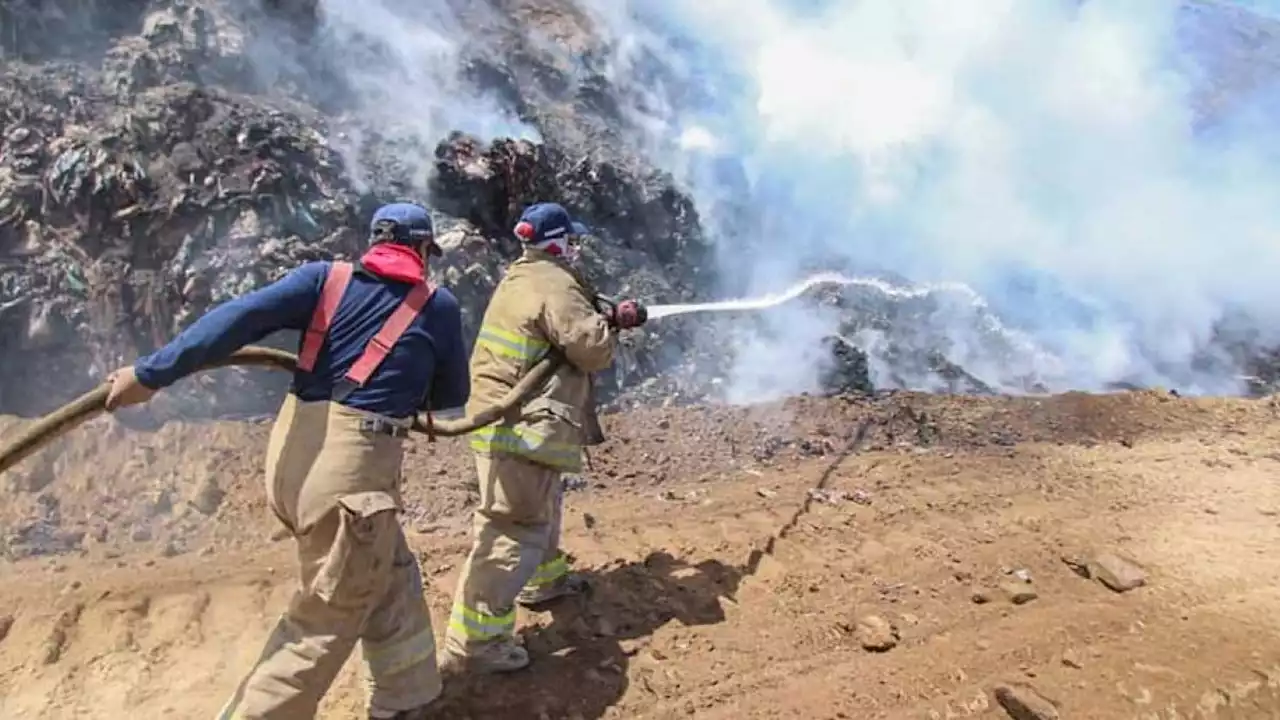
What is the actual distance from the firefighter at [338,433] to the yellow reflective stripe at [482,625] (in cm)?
60

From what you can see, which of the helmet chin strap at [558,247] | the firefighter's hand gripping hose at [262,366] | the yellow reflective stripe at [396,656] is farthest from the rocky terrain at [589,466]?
the helmet chin strap at [558,247]

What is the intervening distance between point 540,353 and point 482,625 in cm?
110

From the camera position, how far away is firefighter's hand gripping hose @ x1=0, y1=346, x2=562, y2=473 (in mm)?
2785

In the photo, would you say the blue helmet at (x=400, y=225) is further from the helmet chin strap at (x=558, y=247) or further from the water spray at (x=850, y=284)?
the water spray at (x=850, y=284)

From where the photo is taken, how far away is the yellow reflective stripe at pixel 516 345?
392 cm

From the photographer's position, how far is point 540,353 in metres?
3.94

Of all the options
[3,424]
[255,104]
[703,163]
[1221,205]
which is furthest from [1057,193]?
[3,424]

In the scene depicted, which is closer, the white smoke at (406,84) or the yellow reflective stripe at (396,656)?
the yellow reflective stripe at (396,656)

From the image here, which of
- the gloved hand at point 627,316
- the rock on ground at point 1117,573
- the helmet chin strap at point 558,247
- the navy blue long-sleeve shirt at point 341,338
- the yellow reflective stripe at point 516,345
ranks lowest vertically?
Result: the navy blue long-sleeve shirt at point 341,338

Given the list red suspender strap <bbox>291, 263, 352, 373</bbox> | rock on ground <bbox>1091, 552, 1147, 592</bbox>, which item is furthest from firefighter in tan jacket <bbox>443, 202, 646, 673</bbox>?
rock on ground <bbox>1091, 552, 1147, 592</bbox>

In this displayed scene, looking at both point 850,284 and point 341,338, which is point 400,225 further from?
point 850,284

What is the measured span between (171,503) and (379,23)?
5.24 m

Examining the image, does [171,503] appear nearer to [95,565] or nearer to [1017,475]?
[95,565]

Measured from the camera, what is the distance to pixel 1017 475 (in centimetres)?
630
